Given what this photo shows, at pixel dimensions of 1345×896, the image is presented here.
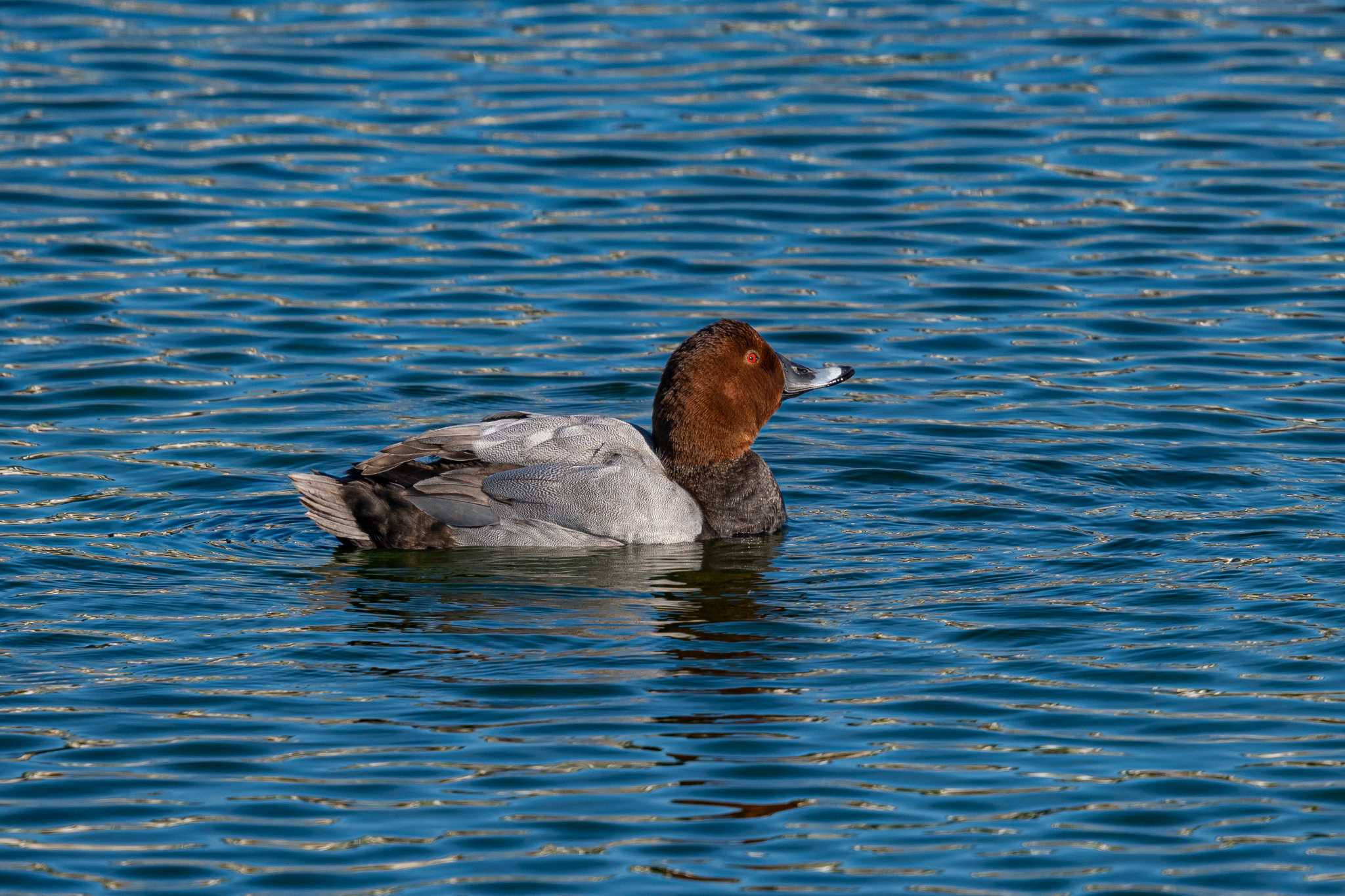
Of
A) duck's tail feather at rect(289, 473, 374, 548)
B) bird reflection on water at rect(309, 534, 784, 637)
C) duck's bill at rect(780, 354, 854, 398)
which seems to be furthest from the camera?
duck's bill at rect(780, 354, 854, 398)

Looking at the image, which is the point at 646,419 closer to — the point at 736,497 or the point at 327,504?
the point at 736,497

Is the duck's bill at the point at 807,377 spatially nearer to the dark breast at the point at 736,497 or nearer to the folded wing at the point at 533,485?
the dark breast at the point at 736,497

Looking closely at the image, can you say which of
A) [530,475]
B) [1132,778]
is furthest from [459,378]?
[1132,778]

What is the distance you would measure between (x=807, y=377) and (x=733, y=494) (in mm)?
931

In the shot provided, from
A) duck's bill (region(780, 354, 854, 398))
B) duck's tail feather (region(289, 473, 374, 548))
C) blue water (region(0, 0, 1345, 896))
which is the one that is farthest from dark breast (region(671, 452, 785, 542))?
duck's tail feather (region(289, 473, 374, 548))

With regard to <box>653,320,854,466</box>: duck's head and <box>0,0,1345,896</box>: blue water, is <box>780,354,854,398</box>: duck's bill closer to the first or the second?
<box>653,320,854,466</box>: duck's head

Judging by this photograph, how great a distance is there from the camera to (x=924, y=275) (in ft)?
48.1

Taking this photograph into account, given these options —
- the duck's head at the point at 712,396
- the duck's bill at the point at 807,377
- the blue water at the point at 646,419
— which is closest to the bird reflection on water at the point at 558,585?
the blue water at the point at 646,419

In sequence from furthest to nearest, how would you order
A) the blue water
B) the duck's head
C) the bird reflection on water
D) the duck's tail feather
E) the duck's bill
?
the duck's bill, the duck's head, the duck's tail feather, the bird reflection on water, the blue water

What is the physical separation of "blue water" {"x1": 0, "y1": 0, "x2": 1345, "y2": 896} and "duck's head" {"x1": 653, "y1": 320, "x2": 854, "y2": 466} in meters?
0.63

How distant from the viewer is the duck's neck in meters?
10.5

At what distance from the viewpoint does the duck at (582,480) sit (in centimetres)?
1020

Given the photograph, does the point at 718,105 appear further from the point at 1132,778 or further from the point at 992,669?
the point at 1132,778

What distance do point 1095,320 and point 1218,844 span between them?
278 inches
